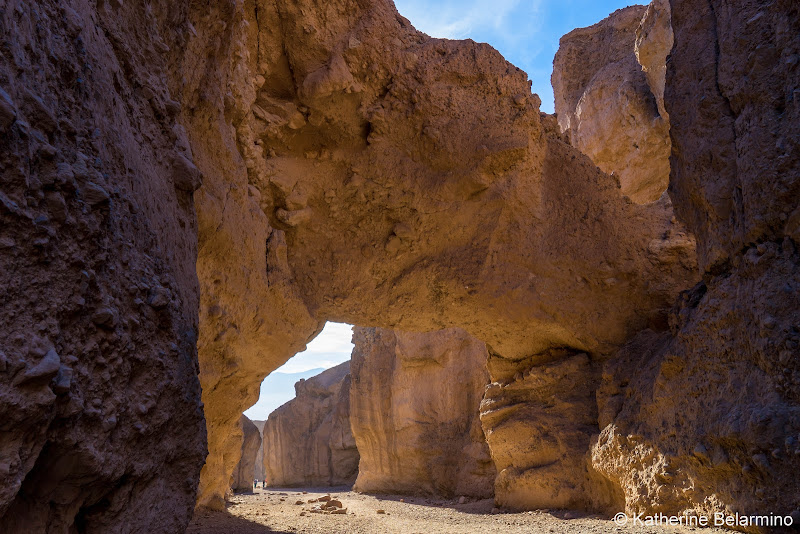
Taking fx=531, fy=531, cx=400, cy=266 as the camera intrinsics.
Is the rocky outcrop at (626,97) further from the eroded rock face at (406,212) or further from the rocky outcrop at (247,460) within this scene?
the rocky outcrop at (247,460)

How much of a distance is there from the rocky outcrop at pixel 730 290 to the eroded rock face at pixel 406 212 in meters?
1.30

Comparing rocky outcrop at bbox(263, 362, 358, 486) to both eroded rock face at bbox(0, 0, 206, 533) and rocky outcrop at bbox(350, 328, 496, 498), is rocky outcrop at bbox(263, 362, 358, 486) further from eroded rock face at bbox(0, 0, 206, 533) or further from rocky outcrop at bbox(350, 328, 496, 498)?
eroded rock face at bbox(0, 0, 206, 533)

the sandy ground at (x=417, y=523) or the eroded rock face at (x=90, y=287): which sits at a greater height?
the eroded rock face at (x=90, y=287)

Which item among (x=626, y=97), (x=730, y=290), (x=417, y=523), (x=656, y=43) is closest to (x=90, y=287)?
(x=730, y=290)

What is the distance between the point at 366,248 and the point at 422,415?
6253 millimetres

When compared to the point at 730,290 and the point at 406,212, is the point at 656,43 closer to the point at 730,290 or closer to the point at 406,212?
the point at 406,212

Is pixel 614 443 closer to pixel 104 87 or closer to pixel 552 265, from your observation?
pixel 552 265

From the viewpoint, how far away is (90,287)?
1.71 meters

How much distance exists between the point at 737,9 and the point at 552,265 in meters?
2.77

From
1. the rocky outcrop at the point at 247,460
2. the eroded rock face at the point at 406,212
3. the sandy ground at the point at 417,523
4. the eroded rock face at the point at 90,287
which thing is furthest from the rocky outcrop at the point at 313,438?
the eroded rock face at the point at 90,287

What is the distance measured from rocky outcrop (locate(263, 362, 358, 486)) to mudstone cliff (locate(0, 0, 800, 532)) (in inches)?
409

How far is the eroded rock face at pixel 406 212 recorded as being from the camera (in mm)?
4965

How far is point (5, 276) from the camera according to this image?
1.34 meters

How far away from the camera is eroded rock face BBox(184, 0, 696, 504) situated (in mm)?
4965
